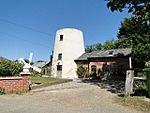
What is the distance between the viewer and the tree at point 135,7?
1695 centimetres

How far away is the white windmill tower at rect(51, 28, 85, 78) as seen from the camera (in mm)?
37031

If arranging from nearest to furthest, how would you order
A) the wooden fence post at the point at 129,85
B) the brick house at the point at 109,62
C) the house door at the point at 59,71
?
the wooden fence post at the point at 129,85, the brick house at the point at 109,62, the house door at the point at 59,71

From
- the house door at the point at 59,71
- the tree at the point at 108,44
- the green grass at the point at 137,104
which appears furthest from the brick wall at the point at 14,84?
the tree at the point at 108,44

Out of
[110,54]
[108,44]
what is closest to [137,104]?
[110,54]

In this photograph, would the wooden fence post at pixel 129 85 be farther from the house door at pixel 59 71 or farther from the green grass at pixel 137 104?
the house door at pixel 59 71

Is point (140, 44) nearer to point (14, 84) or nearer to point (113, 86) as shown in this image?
point (113, 86)

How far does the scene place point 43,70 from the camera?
44.5 meters

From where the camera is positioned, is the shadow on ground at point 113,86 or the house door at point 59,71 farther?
the house door at point 59,71

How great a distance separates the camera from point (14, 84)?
577 inches

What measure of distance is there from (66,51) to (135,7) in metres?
20.1

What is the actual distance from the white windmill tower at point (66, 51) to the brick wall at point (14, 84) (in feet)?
72.3

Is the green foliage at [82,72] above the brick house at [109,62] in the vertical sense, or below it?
below

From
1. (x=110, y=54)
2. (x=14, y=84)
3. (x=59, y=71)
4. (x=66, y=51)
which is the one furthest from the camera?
(x=59, y=71)

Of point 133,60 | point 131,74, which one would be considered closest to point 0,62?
point 131,74
